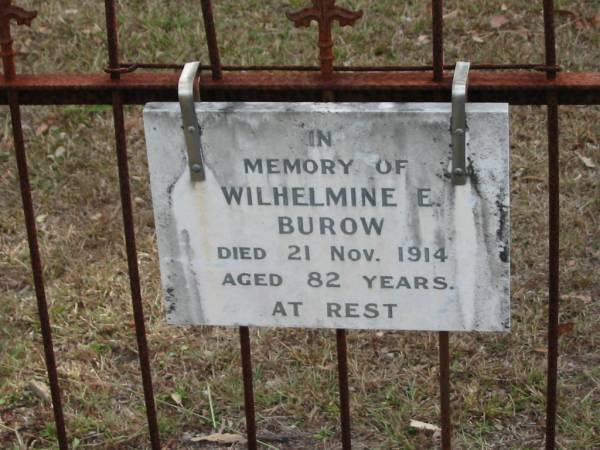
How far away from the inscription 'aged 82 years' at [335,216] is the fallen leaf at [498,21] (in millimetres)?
3431

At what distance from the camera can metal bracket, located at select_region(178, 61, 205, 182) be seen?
7.21ft

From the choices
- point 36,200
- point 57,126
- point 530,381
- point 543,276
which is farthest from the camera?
point 57,126

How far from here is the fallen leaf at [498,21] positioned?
5520 millimetres

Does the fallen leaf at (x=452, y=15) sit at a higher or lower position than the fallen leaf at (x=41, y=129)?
higher

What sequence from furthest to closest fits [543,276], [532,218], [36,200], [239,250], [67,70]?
[67,70] → [36,200] → [532,218] → [543,276] → [239,250]

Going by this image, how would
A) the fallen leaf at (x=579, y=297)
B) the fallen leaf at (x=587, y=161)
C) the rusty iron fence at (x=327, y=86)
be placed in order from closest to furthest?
the rusty iron fence at (x=327, y=86), the fallen leaf at (x=579, y=297), the fallen leaf at (x=587, y=161)

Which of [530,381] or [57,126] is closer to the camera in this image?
[530,381]

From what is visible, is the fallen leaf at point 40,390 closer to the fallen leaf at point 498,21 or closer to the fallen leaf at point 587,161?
the fallen leaf at point 587,161

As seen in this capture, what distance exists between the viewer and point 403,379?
11.7ft

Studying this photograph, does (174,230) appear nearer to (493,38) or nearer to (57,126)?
(57,126)

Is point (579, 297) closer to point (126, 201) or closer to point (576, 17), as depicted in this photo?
point (126, 201)

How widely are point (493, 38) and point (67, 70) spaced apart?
1910 mm

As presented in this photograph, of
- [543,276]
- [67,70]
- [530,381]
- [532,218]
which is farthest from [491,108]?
[67,70]

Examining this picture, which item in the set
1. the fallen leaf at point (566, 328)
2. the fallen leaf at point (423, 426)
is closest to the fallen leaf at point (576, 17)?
the fallen leaf at point (566, 328)
